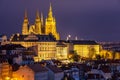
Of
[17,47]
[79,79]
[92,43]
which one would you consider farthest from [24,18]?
[79,79]

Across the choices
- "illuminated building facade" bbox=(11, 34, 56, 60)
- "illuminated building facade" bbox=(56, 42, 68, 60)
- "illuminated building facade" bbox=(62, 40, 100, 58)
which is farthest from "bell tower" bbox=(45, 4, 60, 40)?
"illuminated building facade" bbox=(11, 34, 56, 60)

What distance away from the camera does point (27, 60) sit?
1743 inches

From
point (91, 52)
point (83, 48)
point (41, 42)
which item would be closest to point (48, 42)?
point (41, 42)

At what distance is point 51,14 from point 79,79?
41860 mm

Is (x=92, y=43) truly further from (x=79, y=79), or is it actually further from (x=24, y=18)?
(x=79, y=79)

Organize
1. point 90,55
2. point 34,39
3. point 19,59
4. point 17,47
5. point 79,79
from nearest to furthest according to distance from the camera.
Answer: point 79,79 → point 19,59 → point 17,47 → point 34,39 → point 90,55

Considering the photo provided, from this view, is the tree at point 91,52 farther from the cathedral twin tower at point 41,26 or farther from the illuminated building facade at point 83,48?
the cathedral twin tower at point 41,26

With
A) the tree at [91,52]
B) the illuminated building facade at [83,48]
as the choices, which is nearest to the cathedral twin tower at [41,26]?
the illuminated building facade at [83,48]

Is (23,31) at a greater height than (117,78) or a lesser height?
greater

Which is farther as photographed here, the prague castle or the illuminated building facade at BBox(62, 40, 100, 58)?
the illuminated building facade at BBox(62, 40, 100, 58)

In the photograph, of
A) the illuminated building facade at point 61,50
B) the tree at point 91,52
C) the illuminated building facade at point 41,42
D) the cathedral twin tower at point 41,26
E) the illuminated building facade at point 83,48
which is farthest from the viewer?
the cathedral twin tower at point 41,26

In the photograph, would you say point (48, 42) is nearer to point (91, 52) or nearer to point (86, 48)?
point (91, 52)

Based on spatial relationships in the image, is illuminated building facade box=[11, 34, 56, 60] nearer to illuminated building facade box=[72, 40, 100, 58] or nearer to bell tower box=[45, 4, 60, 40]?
illuminated building facade box=[72, 40, 100, 58]

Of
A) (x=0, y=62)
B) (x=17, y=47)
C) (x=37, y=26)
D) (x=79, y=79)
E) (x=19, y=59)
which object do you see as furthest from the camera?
(x=37, y=26)
